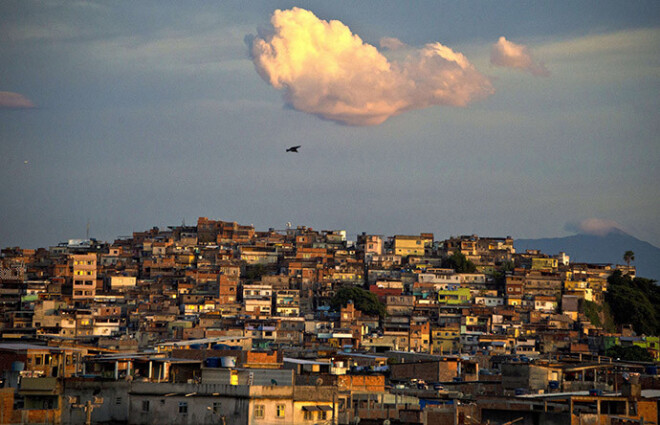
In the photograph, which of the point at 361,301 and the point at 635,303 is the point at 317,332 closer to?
the point at 361,301

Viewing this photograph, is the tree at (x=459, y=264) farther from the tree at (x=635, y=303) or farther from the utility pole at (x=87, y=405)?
the utility pole at (x=87, y=405)

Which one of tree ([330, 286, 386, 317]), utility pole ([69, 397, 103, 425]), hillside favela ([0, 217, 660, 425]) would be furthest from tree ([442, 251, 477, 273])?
utility pole ([69, 397, 103, 425])

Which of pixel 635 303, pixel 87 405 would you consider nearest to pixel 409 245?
pixel 635 303

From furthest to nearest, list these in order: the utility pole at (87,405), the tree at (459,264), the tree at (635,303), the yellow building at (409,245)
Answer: the yellow building at (409,245) < the tree at (459,264) < the tree at (635,303) < the utility pole at (87,405)

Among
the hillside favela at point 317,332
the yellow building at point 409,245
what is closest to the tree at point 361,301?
the hillside favela at point 317,332

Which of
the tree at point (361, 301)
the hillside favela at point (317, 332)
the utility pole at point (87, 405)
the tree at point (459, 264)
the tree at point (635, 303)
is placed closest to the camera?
the utility pole at point (87, 405)

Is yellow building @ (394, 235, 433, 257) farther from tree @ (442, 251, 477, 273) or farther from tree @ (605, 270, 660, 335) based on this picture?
tree @ (605, 270, 660, 335)

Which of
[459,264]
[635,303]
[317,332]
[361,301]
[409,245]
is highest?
[409,245]
